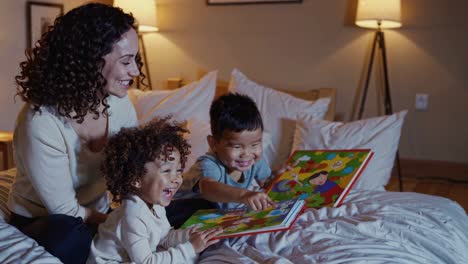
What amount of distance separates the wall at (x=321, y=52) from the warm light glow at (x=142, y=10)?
0.56 ft

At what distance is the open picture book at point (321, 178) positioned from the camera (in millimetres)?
1731

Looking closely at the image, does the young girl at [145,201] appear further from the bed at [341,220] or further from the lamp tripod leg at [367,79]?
the lamp tripod leg at [367,79]

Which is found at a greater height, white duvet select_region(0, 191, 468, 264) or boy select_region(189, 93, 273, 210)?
boy select_region(189, 93, 273, 210)

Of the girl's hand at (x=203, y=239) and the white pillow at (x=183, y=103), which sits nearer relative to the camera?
the girl's hand at (x=203, y=239)

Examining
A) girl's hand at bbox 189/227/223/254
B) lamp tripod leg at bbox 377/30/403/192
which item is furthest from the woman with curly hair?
lamp tripod leg at bbox 377/30/403/192

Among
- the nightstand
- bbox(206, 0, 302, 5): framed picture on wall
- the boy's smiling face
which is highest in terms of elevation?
bbox(206, 0, 302, 5): framed picture on wall

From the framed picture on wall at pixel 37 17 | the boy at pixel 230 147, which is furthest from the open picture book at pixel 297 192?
the framed picture on wall at pixel 37 17

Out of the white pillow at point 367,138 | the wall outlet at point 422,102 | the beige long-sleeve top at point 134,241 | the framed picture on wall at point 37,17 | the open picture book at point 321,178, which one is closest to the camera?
the beige long-sleeve top at point 134,241

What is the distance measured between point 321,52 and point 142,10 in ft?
4.24

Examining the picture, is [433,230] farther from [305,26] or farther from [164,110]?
[305,26]

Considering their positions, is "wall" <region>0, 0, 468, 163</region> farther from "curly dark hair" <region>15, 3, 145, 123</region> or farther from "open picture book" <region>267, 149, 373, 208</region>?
"curly dark hair" <region>15, 3, 145, 123</region>

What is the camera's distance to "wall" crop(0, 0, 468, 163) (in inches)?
124

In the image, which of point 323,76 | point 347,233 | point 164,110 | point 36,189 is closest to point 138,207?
point 36,189

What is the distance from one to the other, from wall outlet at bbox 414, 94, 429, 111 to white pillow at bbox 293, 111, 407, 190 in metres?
0.79
